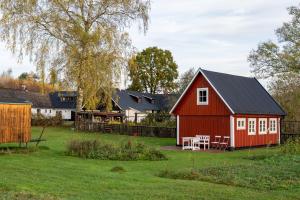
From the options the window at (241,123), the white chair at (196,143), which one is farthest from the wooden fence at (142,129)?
the white chair at (196,143)

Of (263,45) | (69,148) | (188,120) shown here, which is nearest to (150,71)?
(263,45)

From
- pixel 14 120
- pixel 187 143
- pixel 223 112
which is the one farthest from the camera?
pixel 187 143

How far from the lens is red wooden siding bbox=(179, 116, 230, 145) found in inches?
1150

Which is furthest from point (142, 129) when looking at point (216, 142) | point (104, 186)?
point (104, 186)

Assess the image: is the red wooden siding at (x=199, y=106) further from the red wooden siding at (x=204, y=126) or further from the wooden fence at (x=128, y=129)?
the wooden fence at (x=128, y=129)

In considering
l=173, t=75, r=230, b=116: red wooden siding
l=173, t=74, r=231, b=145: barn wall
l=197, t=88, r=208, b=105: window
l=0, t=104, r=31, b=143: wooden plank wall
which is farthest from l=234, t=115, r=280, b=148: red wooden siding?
l=0, t=104, r=31, b=143: wooden plank wall

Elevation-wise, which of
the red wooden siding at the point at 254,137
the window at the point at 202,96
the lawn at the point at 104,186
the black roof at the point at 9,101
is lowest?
the lawn at the point at 104,186

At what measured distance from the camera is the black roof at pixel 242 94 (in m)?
29.6

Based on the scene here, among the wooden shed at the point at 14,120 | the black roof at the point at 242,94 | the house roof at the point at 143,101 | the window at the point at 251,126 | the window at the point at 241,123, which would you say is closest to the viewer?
the wooden shed at the point at 14,120

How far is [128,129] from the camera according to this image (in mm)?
41656

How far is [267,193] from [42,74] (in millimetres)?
31819

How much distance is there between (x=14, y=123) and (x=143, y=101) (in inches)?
1853

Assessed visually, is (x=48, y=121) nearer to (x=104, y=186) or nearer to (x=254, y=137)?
(x=254, y=137)

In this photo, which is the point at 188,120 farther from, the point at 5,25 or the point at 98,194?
the point at 98,194
